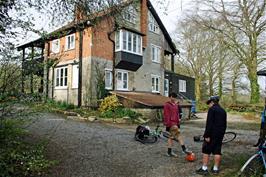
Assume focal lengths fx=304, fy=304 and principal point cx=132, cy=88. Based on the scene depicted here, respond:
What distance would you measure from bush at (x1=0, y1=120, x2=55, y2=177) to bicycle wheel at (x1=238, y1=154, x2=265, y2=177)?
4508 mm

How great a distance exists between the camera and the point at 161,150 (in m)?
10.8

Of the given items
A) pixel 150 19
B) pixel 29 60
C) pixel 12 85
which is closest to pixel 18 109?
pixel 12 85

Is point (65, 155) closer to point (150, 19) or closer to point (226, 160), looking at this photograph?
point (226, 160)

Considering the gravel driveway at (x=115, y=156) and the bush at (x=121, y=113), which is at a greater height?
the bush at (x=121, y=113)

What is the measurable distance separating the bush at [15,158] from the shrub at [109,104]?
46.5 feet

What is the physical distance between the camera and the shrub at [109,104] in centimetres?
2225

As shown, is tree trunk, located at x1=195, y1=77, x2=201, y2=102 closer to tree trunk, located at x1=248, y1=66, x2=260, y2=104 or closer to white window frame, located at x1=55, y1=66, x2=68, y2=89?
tree trunk, located at x1=248, y1=66, x2=260, y2=104

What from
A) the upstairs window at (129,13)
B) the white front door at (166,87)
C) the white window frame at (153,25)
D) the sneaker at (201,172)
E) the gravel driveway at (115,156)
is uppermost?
the white window frame at (153,25)

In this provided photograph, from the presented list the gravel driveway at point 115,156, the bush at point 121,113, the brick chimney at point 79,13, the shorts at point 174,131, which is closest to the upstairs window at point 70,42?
the bush at point 121,113

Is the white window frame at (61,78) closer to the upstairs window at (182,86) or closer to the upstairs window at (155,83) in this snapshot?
the upstairs window at (155,83)

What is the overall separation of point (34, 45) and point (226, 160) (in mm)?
6615

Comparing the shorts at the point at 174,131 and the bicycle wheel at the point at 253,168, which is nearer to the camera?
the bicycle wheel at the point at 253,168

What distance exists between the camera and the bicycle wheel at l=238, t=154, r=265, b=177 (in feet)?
22.4

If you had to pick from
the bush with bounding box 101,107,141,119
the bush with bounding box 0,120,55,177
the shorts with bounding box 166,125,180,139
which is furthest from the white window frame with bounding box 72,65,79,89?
the bush with bounding box 0,120,55,177
